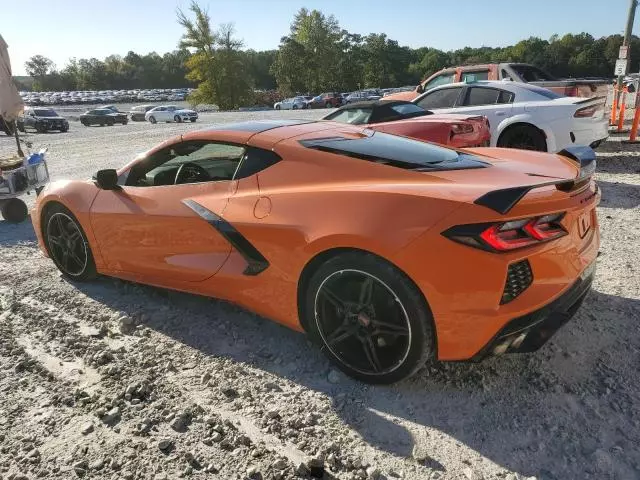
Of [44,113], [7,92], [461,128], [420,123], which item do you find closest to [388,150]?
[461,128]

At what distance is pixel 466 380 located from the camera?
107 inches

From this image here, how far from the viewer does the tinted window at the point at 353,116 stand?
8109 millimetres

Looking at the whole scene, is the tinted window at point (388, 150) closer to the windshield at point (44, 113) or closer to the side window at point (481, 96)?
the side window at point (481, 96)

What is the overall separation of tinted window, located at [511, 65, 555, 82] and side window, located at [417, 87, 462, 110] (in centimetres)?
217

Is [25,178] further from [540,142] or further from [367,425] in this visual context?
[540,142]

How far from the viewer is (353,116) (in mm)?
8289

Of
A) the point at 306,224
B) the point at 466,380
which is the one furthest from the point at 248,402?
the point at 466,380

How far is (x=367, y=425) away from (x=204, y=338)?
1359 millimetres

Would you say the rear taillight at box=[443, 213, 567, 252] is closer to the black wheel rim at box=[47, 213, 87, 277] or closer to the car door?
the car door

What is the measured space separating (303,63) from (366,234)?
77.8 meters

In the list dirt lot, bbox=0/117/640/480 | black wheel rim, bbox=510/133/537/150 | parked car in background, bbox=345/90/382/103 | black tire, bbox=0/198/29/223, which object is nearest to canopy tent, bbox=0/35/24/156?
black tire, bbox=0/198/29/223

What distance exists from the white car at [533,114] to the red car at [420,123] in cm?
121

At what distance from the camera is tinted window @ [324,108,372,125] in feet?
26.6

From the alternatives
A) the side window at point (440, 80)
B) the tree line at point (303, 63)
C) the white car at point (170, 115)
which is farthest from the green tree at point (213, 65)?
the side window at point (440, 80)
